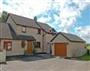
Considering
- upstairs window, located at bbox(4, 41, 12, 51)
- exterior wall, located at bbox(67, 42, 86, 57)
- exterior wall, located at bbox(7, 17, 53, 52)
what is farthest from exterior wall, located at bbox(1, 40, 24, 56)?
exterior wall, located at bbox(67, 42, 86, 57)

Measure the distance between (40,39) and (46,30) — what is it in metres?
2.48

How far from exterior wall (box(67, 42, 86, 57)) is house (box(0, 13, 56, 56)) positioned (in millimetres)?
7204

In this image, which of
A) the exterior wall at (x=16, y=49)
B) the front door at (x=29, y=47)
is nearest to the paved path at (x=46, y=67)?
the exterior wall at (x=16, y=49)

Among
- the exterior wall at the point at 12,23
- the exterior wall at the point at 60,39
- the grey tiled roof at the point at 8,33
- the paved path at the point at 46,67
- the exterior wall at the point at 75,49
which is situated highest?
the exterior wall at the point at 12,23

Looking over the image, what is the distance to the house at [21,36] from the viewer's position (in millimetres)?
32469

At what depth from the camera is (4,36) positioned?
104 feet

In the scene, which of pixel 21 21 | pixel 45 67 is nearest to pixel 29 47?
pixel 21 21

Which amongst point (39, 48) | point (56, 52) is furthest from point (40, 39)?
point (56, 52)

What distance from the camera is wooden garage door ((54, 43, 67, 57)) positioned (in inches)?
1366

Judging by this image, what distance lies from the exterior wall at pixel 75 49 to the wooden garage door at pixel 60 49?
0.79 meters

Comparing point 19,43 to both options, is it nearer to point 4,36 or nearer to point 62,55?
point 4,36

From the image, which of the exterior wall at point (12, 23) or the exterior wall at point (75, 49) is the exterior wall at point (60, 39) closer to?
the exterior wall at point (75, 49)

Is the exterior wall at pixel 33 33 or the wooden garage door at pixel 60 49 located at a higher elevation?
the exterior wall at pixel 33 33

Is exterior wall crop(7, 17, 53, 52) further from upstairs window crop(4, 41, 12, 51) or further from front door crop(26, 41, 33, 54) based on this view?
upstairs window crop(4, 41, 12, 51)
